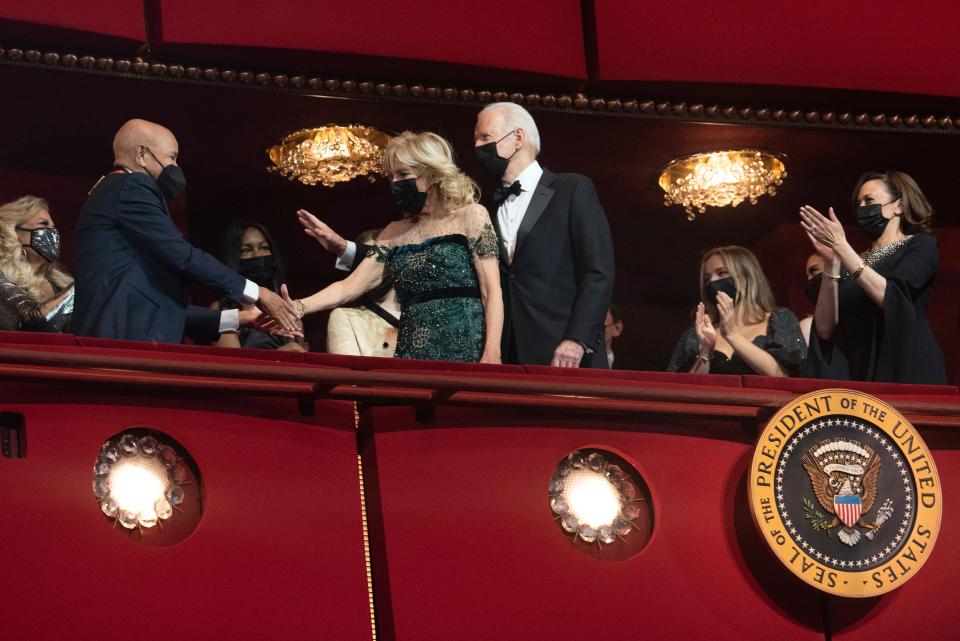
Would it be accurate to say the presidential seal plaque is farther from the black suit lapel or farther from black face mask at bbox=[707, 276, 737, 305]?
black face mask at bbox=[707, 276, 737, 305]

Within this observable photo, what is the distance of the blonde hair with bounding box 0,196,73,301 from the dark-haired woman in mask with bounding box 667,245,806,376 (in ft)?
6.45

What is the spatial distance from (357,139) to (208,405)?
3.76m

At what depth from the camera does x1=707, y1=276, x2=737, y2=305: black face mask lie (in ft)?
15.4

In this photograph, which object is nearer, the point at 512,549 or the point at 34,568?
the point at 34,568

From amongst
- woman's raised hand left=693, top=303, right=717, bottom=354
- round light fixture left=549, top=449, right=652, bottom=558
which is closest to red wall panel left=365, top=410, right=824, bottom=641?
round light fixture left=549, top=449, right=652, bottom=558

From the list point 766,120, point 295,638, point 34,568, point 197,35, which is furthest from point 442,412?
point 766,120

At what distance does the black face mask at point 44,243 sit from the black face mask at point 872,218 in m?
2.48

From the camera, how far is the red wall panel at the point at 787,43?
5.73m

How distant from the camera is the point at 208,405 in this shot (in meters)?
2.61

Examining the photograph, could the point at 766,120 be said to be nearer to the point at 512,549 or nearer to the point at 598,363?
the point at 598,363

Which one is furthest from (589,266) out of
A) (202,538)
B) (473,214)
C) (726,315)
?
(202,538)

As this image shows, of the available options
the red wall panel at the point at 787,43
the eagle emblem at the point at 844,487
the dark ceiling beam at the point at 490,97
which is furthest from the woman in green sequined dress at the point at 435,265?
the red wall panel at the point at 787,43

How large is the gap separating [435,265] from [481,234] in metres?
0.15

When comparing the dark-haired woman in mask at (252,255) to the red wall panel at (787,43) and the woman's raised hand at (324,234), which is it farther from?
the red wall panel at (787,43)
